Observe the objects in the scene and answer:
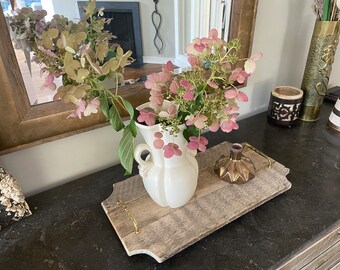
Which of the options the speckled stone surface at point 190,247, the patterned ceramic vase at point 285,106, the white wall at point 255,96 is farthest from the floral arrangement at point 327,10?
the speckled stone surface at point 190,247

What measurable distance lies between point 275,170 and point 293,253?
27 cm

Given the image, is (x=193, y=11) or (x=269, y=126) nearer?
(x=193, y=11)

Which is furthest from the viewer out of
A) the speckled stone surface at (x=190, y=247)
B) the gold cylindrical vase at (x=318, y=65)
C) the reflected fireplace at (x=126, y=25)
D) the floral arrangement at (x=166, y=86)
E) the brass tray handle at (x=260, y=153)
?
the gold cylindrical vase at (x=318, y=65)

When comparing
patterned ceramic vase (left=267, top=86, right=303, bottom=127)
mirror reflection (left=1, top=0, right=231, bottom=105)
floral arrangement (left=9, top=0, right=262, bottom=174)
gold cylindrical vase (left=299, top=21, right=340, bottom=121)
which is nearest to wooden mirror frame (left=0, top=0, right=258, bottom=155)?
mirror reflection (left=1, top=0, right=231, bottom=105)

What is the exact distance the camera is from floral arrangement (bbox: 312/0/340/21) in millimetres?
900

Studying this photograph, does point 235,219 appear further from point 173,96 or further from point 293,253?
point 173,96

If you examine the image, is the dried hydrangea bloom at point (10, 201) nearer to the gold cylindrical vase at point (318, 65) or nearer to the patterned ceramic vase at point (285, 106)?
the patterned ceramic vase at point (285, 106)

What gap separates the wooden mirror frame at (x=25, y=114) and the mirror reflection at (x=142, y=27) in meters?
0.02

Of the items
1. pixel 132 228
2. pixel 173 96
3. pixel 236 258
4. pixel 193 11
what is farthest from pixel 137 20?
pixel 236 258

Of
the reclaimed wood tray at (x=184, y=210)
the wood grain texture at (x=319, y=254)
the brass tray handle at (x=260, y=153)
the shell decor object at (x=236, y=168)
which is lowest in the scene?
the wood grain texture at (x=319, y=254)

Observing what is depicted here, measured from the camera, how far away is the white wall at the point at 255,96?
0.77 m

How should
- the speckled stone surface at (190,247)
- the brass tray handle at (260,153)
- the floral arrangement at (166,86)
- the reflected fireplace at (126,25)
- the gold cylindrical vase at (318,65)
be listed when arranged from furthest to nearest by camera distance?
the gold cylindrical vase at (318,65) → the brass tray handle at (260,153) → the reflected fireplace at (126,25) → the speckled stone surface at (190,247) → the floral arrangement at (166,86)

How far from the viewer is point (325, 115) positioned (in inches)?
45.7

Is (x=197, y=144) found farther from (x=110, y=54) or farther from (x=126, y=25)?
(x=126, y=25)
